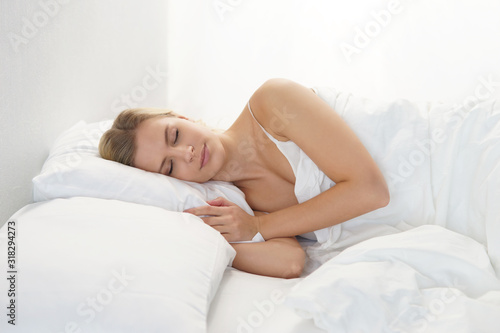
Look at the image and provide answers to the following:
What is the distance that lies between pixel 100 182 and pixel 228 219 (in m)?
0.34

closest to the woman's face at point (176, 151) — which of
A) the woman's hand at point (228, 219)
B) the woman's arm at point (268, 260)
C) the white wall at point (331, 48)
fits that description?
the woman's hand at point (228, 219)

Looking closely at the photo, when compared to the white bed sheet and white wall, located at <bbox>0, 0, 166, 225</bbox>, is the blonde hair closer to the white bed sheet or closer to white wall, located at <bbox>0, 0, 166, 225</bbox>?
white wall, located at <bbox>0, 0, 166, 225</bbox>

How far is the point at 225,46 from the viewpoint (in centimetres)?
205

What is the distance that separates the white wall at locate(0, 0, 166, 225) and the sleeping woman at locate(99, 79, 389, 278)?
0.20 metres

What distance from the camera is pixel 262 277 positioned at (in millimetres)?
1159

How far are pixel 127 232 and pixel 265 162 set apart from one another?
0.59 m

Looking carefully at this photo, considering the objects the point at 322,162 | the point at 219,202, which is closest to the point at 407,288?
the point at 322,162

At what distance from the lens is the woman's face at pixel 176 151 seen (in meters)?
1.31

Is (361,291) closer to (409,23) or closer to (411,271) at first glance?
(411,271)

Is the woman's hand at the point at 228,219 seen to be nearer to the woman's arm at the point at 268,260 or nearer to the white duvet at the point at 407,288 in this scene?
the woman's arm at the point at 268,260

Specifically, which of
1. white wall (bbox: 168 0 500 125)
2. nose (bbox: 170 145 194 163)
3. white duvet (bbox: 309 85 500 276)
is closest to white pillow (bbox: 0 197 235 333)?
nose (bbox: 170 145 194 163)

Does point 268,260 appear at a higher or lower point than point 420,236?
lower

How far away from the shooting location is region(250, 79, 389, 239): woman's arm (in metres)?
1.23

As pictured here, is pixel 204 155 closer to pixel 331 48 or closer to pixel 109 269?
pixel 109 269
